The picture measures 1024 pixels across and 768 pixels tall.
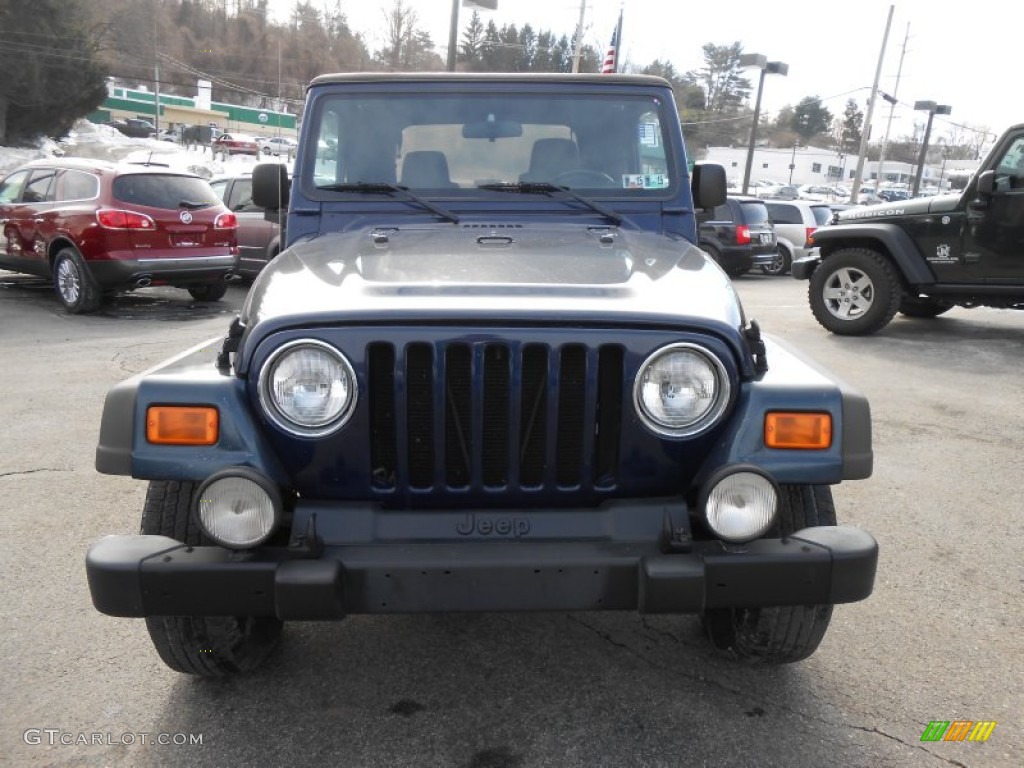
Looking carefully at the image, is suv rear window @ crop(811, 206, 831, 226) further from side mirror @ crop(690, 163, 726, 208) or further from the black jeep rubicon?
side mirror @ crop(690, 163, 726, 208)

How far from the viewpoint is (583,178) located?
341 cm

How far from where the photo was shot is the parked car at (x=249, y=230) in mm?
11859

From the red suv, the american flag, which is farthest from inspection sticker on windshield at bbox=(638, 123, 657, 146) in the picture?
the american flag

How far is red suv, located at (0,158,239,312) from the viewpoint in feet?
31.0

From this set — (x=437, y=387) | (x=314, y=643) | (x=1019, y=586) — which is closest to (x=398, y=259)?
(x=437, y=387)

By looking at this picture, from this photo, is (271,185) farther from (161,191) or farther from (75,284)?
(75,284)

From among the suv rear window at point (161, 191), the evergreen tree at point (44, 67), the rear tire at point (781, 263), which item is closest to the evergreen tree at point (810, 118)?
the evergreen tree at point (44, 67)

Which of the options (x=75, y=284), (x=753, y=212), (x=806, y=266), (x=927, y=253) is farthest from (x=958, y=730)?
(x=753, y=212)

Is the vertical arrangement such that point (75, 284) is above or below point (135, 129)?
below

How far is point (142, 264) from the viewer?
31.3 feet

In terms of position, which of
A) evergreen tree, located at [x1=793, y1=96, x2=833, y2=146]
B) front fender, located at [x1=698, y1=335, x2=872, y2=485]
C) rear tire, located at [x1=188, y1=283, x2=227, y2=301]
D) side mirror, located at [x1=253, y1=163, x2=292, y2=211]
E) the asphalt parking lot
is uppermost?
evergreen tree, located at [x1=793, y1=96, x2=833, y2=146]

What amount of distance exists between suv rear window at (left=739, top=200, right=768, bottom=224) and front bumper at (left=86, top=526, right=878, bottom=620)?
46.4 ft

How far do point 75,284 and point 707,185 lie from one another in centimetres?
838

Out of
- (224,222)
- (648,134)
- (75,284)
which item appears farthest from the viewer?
(224,222)
